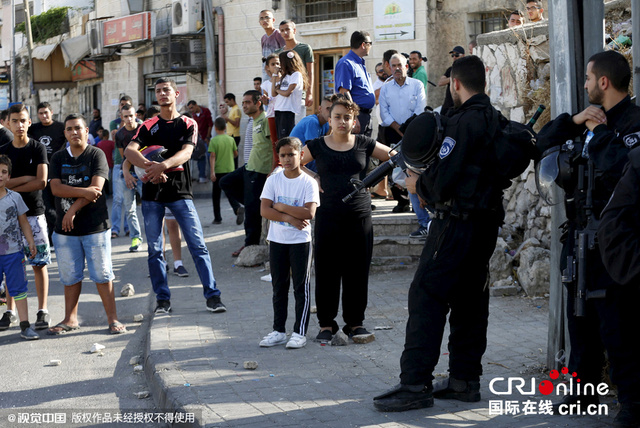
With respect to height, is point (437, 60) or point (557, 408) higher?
point (437, 60)

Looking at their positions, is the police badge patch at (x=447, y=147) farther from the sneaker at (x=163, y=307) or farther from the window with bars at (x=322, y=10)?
the window with bars at (x=322, y=10)

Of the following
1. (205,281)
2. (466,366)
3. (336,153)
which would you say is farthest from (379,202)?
(466,366)

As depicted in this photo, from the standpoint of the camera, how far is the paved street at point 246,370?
4617 millimetres

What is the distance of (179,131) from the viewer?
7.77 m

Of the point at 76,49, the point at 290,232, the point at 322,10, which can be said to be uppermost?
the point at 76,49

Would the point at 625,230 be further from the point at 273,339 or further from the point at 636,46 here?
the point at 273,339

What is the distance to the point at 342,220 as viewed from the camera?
6.50m

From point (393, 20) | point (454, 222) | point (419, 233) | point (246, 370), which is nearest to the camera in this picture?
point (454, 222)

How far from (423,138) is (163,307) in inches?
166

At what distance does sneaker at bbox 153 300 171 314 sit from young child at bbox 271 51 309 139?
3.18 metres

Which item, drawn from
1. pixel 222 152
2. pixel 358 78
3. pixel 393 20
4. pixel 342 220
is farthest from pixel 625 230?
pixel 393 20

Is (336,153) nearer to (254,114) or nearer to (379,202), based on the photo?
(254,114)

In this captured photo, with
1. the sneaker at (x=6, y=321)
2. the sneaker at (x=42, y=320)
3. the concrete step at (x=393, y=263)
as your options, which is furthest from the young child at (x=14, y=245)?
the concrete step at (x=393, y=263)

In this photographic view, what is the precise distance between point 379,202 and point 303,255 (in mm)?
5809
